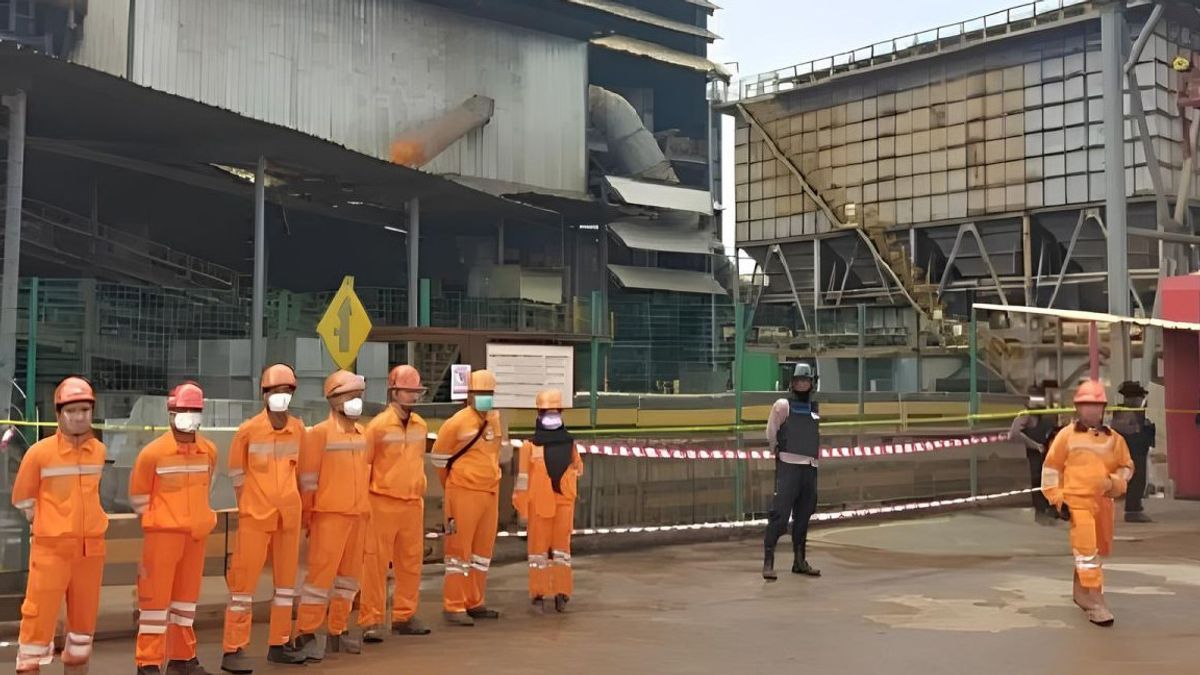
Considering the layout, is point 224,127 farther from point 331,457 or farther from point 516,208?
point 331,457

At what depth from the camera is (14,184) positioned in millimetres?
17469

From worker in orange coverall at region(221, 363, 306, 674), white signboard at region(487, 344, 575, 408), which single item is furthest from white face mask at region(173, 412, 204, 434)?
white signboard at region(487, 344, 575, 408)

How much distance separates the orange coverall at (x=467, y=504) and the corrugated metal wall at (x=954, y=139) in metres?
33.2

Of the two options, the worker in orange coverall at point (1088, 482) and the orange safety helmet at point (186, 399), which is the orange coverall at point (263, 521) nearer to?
the orange safety helmet at point (186, 399)

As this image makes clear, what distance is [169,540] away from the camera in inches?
252

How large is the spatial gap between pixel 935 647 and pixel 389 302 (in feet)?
64.4

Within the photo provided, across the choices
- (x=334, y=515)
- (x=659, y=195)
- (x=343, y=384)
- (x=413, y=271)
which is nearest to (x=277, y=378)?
(x=343, y=384)

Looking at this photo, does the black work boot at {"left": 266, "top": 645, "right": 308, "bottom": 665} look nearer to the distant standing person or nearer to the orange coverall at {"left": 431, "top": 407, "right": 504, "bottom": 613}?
the orange coverall at {"left": 431, "top": 407, "right": 504, "bottom": 613}

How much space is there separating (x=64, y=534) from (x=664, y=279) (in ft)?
126

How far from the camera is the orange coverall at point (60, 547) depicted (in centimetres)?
593

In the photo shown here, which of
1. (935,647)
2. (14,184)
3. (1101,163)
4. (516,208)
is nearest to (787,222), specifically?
(1101,163)

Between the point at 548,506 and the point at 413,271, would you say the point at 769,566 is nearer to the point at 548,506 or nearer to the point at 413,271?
the point at 548,506

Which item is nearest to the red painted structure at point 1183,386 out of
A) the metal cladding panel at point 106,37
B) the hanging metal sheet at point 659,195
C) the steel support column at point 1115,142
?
the steel support column at point 1115,142

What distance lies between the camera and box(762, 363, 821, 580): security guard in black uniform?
35.3 ft
